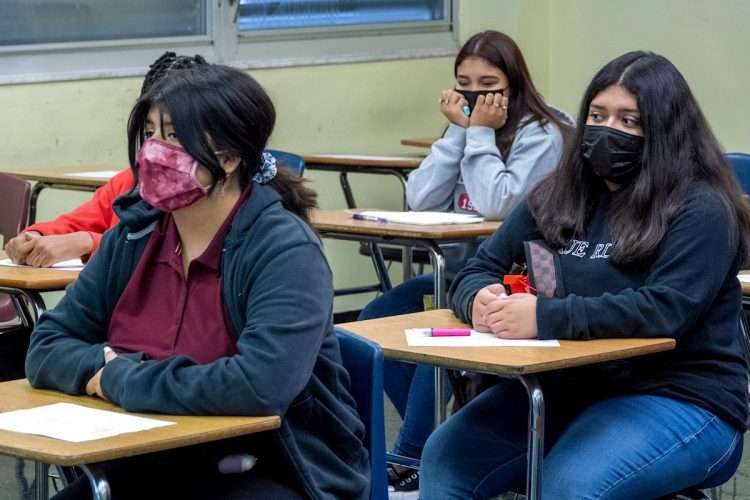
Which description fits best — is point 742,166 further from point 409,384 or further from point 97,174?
point 97,174

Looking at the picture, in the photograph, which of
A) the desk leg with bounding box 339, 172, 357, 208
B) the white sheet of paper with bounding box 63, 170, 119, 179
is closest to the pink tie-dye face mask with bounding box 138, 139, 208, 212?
the white sheet of paper with bounding box 63, 170, 119, 179

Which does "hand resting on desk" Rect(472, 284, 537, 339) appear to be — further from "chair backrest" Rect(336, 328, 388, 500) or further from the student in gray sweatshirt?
the student in gray sweatshirt

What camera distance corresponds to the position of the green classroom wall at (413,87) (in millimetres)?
5066

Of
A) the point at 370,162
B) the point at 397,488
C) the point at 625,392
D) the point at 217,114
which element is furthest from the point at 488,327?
the point at 370,162

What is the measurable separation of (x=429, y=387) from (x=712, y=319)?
43.8 inches

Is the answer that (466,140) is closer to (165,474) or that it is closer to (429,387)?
(429,387)

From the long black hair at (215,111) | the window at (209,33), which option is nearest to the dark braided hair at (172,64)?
the long black hair at (215,111)

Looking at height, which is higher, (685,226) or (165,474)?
(685,226)

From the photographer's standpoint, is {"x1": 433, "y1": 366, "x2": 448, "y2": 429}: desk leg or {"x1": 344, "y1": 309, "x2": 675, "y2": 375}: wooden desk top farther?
{"x1": 433, "y1": 366, "x2": 448, "y2": 429}: desk leg

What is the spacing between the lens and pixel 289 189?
87.3 inches

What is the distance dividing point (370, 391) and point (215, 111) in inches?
19.3

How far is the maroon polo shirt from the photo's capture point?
2.09 meters

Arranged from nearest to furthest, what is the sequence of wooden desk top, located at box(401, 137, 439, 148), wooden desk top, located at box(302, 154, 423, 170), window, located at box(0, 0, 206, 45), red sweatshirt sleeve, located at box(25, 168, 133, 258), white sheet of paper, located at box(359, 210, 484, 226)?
1. red sweatshirt sleeve, located at box(25, 168, 133, 258)
2. white sheet of paper, located at box(359, 210, 484, 226)
3. window, located at box(0, 0, 206, 45)
4. wooden desk top, located at box(302, 154, 423, 170)
5. wooden desk top, located at box(401, 137, 439, 148)

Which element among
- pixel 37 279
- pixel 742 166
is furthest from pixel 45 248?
pixel 742 166
